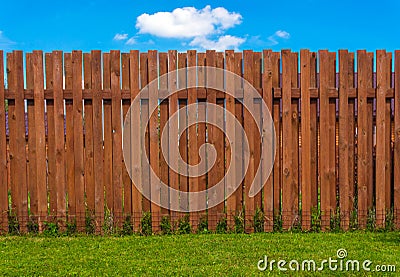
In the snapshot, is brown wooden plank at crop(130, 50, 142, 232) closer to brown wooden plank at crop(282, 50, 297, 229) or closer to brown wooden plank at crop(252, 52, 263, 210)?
brown wooden plank at crop(252, 52, 263, 210)

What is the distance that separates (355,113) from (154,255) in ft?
10.8

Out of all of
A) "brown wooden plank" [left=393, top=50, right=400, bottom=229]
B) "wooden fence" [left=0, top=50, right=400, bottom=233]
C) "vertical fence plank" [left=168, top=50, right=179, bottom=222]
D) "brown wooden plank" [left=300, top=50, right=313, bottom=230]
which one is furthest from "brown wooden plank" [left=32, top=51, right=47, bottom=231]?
"brown wooden plank" [left=393, top=50, right=400, bottom=229]

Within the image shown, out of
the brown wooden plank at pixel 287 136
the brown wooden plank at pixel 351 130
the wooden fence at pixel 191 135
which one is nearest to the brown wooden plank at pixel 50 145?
the wooden fence at pixel 191 135

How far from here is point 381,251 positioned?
4.91 metres

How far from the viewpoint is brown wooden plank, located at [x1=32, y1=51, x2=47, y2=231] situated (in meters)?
5.61

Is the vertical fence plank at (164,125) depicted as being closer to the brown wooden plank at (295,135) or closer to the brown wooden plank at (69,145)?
the brown wooden plank at (69,145)

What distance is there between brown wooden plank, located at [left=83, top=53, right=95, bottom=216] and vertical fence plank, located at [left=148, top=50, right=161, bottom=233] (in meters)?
0.79

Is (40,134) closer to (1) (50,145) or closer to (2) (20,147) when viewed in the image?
(1) (50,145)

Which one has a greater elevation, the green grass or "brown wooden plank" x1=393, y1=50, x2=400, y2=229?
"brown wooden plank" x1=393, y1=50, x2=400, y2=229

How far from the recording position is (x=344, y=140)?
5.77 metres

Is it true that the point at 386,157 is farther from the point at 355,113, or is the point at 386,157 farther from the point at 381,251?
the point at 381,251

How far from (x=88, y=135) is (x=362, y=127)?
3.66m

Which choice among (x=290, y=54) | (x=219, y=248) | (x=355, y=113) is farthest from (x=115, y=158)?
(x=355, y=113)

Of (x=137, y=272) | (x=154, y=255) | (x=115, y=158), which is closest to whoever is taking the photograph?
(x=137, y=272)
